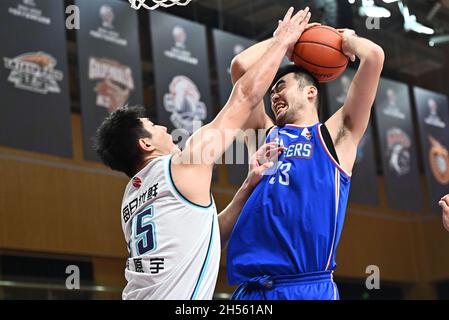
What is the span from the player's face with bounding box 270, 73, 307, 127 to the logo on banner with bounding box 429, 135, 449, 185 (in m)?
7.88

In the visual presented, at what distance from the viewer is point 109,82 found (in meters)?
8.85

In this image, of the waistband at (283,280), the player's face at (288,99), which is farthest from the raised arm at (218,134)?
the waistband at (283,280)

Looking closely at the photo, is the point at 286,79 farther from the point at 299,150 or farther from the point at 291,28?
the point at 299,150

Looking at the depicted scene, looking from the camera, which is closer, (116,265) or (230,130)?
(230,130)

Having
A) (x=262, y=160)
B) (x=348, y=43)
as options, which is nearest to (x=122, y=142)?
(x=262, y=160)

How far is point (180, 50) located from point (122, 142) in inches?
232

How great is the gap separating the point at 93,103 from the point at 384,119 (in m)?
5.03

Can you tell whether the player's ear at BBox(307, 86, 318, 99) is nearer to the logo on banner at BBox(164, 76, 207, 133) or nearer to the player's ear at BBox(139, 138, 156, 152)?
the player's ear at BBox(139, 138, 156, 152)

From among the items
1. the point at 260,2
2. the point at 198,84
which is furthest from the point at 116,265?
the point at 260,2

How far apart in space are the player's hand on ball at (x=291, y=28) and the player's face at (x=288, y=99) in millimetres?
191

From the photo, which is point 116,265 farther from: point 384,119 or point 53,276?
point 384,119

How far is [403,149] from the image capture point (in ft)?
37.9

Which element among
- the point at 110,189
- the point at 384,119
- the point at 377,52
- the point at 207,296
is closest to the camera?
the point at 207,296

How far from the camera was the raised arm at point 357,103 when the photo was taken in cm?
385
